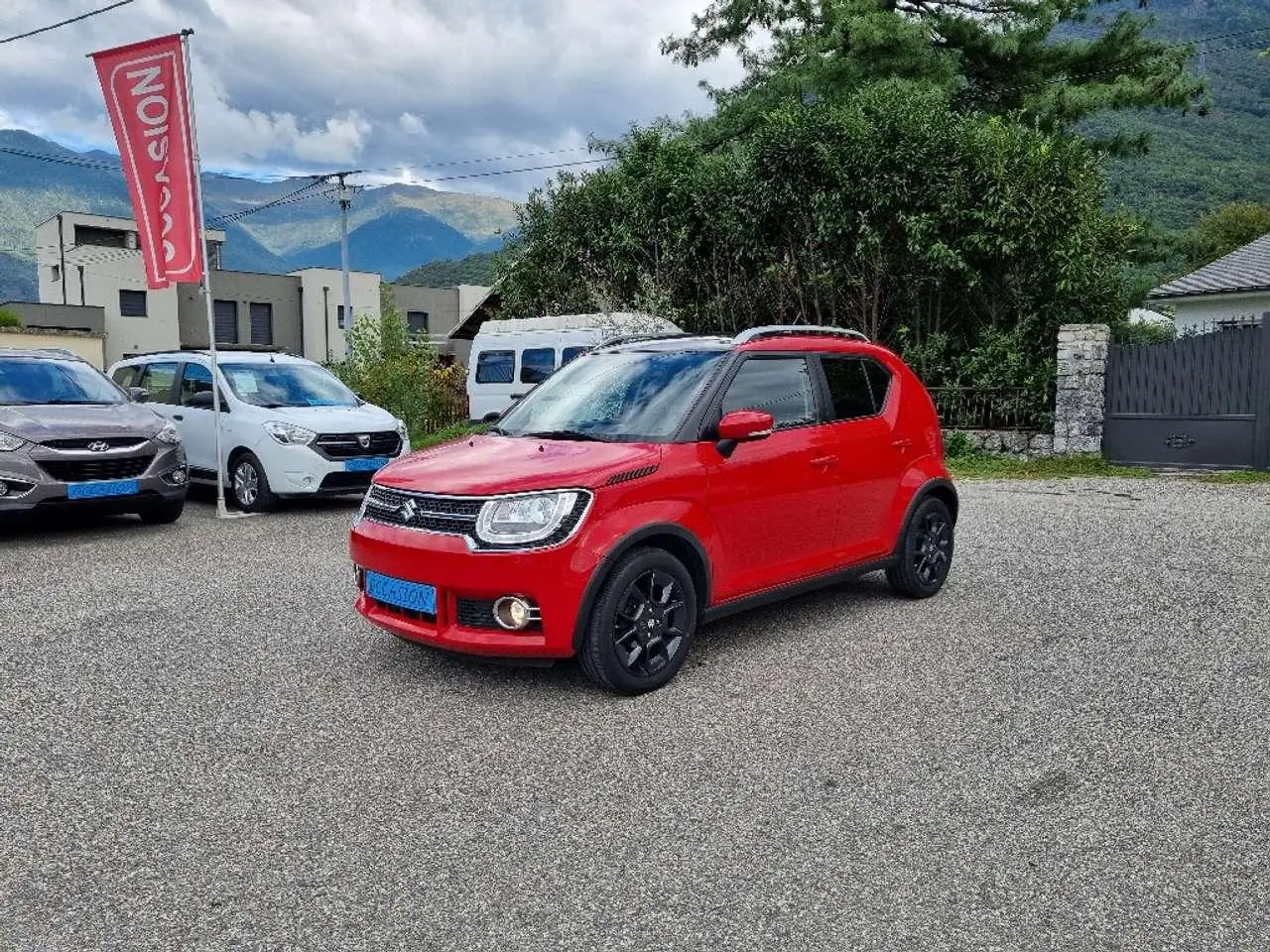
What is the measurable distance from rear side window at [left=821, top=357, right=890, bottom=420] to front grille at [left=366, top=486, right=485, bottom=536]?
233 centimetres

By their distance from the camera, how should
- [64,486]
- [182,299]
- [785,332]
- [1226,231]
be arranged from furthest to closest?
[182,299], [1226,231], [64,486], [785,332]

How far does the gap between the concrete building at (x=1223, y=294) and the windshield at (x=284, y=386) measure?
2014cm

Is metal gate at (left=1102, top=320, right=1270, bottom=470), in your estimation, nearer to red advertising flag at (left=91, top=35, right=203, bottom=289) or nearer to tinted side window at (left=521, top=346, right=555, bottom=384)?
tinted side window at (left=521, top=346, right=555, bottom=384)

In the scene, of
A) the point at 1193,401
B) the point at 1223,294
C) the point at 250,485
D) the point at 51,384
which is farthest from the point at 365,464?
the point at 1223,294

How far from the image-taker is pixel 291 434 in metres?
9.93

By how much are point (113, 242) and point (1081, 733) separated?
58.7 m

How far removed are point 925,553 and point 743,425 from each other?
2160 mm

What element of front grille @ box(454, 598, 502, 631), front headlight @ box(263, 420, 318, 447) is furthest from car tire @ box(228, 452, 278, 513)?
front grille @ box(454, 598, 502, 631)

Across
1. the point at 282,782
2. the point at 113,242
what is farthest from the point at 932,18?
the point at 113,242

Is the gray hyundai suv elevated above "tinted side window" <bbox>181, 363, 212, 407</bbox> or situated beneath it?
situated beneath

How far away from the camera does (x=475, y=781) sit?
3.64 metres

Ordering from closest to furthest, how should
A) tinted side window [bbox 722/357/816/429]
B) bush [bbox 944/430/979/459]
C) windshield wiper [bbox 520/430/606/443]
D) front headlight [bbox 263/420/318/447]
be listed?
windshield wiper [bbox 520/430/606/443]
tinted side window [bbox 722/357/816/429]
front headlight [bbox 263/420/318/447]
bush [bbox 944/430/979/459]

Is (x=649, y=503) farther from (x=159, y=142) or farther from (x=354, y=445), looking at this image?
(x=159, y=142)

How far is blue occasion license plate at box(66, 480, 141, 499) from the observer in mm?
8320
